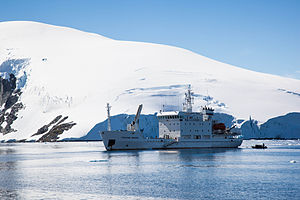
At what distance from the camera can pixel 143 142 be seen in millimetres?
78500

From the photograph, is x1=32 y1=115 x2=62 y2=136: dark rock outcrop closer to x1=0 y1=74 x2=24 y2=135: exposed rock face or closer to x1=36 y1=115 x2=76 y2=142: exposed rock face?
x1=36 y1=115 x2=76 y2=142: exposed rock face

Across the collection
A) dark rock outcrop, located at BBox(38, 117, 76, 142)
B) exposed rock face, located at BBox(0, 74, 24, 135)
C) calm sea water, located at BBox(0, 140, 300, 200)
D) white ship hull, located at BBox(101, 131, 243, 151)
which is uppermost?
exposed rock face, located at BBox(0, 74, 24, 135)

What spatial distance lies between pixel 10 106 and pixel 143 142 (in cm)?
12818

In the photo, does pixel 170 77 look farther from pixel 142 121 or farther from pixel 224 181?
pixel 224 181

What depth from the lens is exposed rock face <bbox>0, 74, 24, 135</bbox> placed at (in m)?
178

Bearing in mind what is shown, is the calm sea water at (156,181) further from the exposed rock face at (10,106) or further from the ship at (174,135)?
the exposed rock face at (10,106)

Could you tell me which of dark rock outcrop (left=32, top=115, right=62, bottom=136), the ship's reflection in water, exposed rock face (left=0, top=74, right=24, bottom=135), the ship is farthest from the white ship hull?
exposed rock face (left=0, top=74, right=24, bottom=135)

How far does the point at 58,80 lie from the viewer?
571 feet

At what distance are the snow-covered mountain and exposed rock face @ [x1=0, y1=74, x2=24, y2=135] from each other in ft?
0.26

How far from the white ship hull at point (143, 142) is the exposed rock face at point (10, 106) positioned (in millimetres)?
103334

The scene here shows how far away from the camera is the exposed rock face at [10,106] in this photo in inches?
7023

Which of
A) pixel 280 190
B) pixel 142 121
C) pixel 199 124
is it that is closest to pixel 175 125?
pixel 199 124

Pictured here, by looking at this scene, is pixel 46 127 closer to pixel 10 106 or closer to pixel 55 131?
pixel 55 131

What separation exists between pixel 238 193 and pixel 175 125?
48553 millimetres
